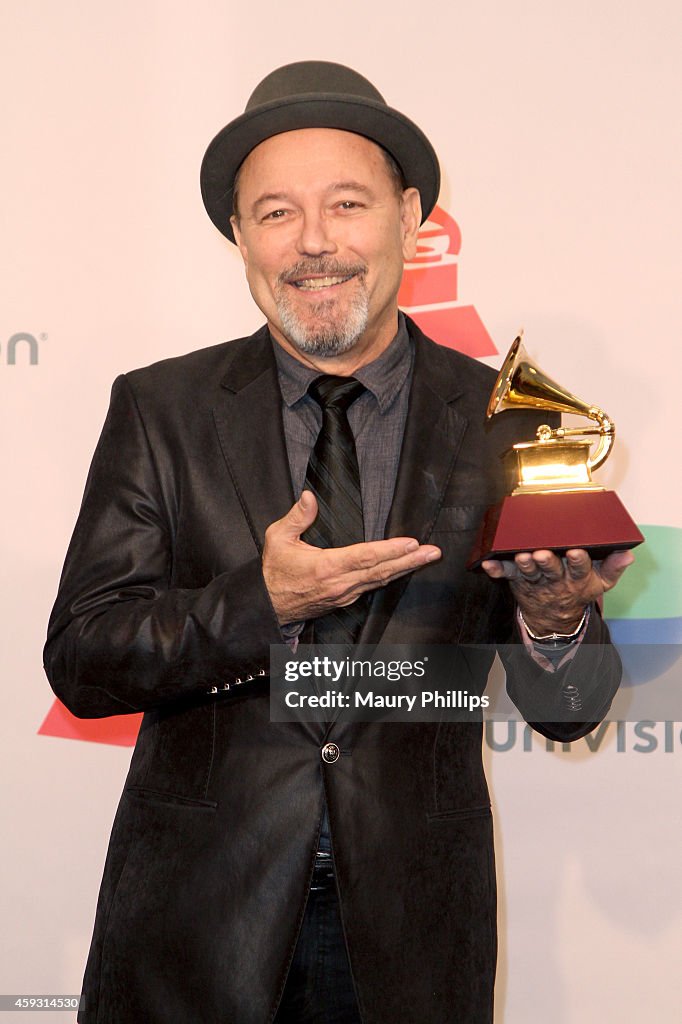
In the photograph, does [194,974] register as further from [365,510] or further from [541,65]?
[541,65]

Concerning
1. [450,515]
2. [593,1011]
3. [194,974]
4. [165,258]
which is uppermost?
[165,258]

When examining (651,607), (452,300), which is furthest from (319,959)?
(452,300)

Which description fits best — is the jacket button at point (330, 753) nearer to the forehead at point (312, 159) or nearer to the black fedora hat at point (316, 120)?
the forehead at point (312, 159)

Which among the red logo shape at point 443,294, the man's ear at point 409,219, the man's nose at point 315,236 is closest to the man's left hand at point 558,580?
the man's nose at point 315,236

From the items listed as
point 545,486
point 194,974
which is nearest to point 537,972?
point 194,974

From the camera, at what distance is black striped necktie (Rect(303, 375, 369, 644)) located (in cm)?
197

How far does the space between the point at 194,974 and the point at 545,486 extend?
97cm

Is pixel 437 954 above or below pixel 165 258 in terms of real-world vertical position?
below

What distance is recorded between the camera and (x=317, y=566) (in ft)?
5.66

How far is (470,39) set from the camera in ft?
9.89

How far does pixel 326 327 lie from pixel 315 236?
0.16 m

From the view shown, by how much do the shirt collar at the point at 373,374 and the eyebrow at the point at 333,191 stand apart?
259mm

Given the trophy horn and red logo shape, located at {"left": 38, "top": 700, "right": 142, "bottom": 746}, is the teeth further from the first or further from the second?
red logo shape, located at {"left": 38, "top": 700, "right": 142, "bottom": 746}

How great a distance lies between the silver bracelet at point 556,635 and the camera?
195cm
